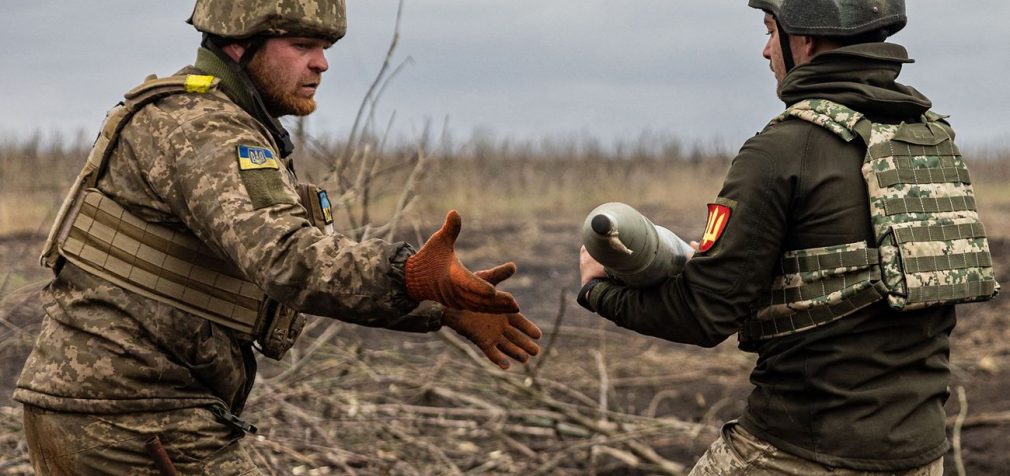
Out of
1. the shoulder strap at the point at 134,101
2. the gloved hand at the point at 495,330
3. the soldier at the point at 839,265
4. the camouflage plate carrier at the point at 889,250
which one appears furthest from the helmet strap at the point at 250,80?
the camouflage plate carrier at the point at 889,250

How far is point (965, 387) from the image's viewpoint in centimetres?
897

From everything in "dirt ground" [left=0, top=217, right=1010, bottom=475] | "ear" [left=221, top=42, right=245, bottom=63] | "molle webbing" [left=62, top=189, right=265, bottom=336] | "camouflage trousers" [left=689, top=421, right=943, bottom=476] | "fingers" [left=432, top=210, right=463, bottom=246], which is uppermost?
"ear" [left=221, top=42, right=245, bottom=63]

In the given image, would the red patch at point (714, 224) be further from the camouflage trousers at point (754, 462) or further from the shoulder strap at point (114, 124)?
the shoulder strap at point (114, 124)

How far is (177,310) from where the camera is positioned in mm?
3400

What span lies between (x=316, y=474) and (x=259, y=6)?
10.8ft

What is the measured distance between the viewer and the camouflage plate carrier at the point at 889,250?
3297mm

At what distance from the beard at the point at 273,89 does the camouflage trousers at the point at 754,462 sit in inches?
64.5

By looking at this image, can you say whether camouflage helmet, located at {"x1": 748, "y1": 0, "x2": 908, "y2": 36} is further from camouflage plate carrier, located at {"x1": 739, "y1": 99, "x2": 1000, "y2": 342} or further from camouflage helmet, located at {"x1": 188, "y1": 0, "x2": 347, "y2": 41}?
camouflage helmet, located at {"x1": 188, "y1": 0, "x2": 347, "y2": 41}

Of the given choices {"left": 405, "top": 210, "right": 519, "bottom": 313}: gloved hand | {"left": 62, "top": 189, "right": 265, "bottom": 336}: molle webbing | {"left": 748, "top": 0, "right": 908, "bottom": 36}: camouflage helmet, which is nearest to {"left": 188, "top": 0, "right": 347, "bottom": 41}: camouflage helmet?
{"left": 62, "top": 189, "right": 265, "bottom": 336}: molle webbing

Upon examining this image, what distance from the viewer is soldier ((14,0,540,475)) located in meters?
3.22

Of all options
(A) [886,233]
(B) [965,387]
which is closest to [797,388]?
(A) [886,233]

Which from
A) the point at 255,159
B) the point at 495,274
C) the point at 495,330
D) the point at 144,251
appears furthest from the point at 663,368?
the point at 255,159

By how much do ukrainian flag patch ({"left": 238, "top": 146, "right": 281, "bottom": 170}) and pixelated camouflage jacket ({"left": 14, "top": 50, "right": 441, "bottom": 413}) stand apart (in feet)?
0.07

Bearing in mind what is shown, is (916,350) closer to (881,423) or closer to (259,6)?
(881,423)
